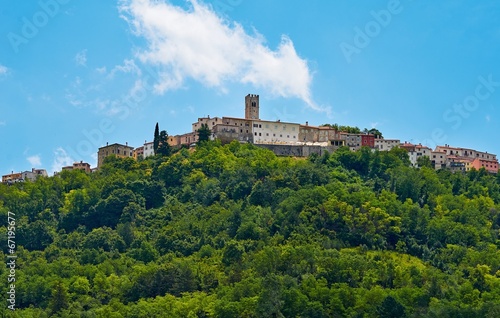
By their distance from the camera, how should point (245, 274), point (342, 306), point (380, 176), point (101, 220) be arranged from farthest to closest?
point (380, 176), point (101, 220), point (245, 274), point (342, 306)

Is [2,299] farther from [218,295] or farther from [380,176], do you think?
[380,176]

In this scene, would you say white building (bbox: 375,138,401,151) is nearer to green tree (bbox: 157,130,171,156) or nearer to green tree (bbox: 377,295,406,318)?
green tree (bbox: 157,130,171,156)

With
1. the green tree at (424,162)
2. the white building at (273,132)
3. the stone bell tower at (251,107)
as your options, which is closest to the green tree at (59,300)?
the white building at (273,132)

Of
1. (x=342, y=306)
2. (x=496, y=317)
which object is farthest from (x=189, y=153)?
(x=496, y=317)

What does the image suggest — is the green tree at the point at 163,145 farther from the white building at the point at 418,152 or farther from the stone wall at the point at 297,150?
the white building at the point at 418,152

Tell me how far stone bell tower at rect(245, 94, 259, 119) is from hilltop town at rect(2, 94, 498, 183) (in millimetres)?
1194

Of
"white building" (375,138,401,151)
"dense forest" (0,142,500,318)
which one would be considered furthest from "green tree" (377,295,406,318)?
"white building" (375,138,401,151)

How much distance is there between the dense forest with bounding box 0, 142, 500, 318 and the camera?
6675 centimetres

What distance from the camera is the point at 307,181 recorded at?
9381 centimetres

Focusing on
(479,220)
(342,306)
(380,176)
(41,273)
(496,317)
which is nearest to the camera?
(496,317)

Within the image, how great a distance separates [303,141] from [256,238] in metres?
32.3

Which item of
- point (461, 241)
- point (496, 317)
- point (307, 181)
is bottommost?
point (496, 317)

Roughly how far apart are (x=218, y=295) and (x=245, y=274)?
3978mm

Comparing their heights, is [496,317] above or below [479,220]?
below
